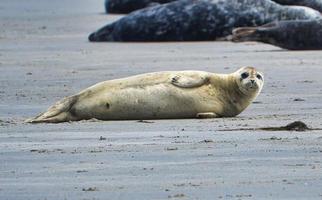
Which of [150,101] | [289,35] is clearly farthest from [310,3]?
[150,101]

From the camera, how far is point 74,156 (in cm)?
701

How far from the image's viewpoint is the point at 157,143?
7551 millimetres

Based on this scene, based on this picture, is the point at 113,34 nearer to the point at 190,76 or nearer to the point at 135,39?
the point at 135,39

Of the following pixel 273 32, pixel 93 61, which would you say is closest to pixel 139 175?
pixel 93 61

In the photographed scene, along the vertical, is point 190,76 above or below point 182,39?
above

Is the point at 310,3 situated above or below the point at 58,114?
below

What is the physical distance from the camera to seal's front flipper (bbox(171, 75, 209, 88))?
30.5ft

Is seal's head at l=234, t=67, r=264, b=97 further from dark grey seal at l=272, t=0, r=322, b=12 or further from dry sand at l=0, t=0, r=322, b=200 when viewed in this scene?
dark grey seal at l=272, t=0, r=322, b=12

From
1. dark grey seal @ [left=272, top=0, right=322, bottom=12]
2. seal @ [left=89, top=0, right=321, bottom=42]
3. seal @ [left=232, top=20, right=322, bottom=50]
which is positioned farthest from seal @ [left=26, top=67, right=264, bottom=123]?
dark grey seal @ [left=272, top=0, right=322, bottom=12]

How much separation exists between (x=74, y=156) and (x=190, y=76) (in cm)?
254

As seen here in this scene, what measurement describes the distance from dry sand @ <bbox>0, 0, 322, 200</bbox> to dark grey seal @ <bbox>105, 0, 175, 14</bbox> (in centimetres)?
1039

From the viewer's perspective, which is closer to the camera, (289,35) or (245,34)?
(289,35)

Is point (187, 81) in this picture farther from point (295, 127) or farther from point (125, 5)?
point (125, 5)

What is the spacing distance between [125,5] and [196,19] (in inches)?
283
